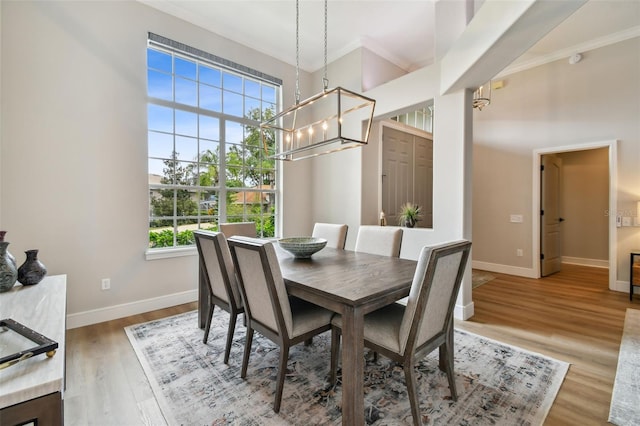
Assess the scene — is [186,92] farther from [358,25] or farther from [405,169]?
[405,169]

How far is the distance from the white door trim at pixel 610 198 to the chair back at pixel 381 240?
11.1 ft

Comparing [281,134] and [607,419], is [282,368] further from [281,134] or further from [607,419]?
[281,134]

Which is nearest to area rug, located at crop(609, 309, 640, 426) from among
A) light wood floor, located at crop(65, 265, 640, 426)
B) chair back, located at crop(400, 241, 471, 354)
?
light wood floor, located at crop(65, 265, 640, 426)

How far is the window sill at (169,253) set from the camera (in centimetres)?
325

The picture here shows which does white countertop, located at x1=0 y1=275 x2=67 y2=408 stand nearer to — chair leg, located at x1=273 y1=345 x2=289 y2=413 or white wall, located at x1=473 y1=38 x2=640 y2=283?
chair leg, located at x1=273 y1=345 x2=289 y2=413

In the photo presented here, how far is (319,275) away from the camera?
1.88 meters

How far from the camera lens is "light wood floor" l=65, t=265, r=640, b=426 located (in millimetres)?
1682

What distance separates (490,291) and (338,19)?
415 centimetres

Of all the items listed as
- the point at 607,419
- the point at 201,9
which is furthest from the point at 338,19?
the point at 607,419

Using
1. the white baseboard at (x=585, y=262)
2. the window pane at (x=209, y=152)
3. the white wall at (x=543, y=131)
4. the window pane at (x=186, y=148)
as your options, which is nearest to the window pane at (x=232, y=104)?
the window pane at (x=209, y=152)

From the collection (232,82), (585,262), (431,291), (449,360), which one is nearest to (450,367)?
(449,360)

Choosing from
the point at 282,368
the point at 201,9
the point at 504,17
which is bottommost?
the point at 282,368

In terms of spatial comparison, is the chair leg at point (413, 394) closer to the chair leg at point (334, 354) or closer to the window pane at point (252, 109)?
the chair leg at point (334, 354)

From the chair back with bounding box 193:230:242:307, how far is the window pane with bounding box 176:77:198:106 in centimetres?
207
